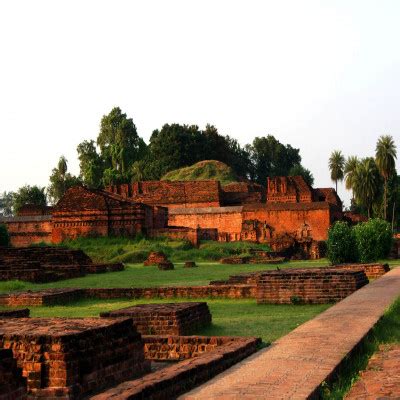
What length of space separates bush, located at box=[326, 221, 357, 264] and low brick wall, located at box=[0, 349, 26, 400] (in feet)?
53.2

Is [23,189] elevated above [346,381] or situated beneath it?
elevated above

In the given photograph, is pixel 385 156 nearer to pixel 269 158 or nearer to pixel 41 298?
pixel 269 158

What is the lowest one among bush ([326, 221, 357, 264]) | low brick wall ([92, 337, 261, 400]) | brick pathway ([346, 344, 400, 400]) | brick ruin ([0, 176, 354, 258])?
brick pathway ([346, 344, 400, 400])

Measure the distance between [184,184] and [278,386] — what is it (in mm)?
43176

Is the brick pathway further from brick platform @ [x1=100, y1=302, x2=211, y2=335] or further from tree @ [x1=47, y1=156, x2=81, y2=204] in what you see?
tree @ [x1=47, y1=156, x2=81, y2=204]

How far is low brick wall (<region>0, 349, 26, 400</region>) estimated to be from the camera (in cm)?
420

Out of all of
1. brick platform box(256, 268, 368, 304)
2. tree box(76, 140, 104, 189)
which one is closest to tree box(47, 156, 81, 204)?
tree box(76, 140, 104, 189)

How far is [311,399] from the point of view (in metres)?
4.04

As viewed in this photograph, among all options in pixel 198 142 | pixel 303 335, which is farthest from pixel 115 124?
pixel 303 335

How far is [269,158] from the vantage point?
77938 millimetres

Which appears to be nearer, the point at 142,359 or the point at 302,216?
the point at 142,359

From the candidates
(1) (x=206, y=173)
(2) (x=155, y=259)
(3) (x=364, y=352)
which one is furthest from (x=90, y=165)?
(3) (x=364, y=352)

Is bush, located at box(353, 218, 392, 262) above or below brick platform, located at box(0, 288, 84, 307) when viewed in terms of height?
Answer: above

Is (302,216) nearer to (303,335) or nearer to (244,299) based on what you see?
(244,299)
